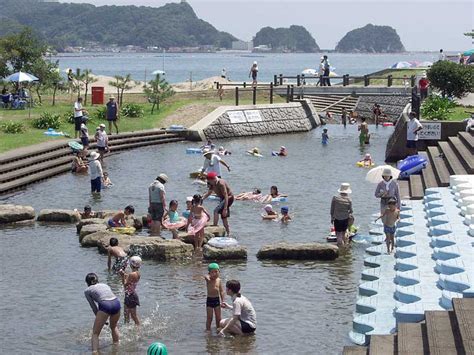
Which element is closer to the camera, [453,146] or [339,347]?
[339,347]

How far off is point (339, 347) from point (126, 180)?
18656mm

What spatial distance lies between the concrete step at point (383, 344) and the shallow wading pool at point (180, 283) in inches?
55.4

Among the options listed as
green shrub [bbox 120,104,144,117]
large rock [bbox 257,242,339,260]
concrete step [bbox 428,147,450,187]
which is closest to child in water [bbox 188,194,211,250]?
large rock [bbox 257,242,339,260]

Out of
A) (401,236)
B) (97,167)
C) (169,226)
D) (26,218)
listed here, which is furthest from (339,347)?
(97,167)

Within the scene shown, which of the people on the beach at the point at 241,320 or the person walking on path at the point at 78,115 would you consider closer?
the people on the beach at the point at 241,320

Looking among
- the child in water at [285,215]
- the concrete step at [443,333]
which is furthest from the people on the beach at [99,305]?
the child in water at [285,215]

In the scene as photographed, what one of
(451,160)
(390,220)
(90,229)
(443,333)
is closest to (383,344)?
(443,333)

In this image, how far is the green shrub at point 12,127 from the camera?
4094cm

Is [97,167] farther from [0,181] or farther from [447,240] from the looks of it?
[447,240]

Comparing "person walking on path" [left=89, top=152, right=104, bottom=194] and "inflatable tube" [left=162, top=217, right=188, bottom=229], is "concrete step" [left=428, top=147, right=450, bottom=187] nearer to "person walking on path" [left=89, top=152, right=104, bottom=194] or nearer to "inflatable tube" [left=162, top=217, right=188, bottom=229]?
"inflatable tube" [left=162, top=217, right=188, bottom=229]

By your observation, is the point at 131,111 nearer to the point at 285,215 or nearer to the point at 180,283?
the point at 285,215

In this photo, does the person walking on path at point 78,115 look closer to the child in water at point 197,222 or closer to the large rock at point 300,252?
the child in water at point 197,222

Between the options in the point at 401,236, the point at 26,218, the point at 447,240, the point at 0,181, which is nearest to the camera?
the point at 447,240

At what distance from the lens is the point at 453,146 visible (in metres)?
33.4
